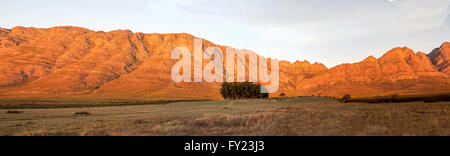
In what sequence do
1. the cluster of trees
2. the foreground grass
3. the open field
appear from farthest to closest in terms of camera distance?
the cluster of trees
the foreground grass
the open field

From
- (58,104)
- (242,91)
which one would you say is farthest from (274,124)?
(242,91)

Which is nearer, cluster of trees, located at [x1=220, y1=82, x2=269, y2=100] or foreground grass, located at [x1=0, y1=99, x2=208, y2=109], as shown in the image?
foreground grass, located at [x1=0, y1=99, x2=208, y2=109]

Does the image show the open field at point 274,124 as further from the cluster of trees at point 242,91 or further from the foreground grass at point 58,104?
the cluster of trees at point 242,91

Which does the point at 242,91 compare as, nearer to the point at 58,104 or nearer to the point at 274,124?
the point at 58,104

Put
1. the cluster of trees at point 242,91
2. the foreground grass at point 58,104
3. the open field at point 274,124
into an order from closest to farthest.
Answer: the open field at point 274,124
the foreground grass at point 58,104
the cluster of trees at point 242,91

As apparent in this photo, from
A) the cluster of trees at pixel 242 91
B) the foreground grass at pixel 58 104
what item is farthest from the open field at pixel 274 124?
the cluster of trees at pixel 242 91

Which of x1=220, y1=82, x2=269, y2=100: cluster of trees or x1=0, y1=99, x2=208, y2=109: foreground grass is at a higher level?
x1=220, y1=82, x2=269, y2=100: cluster of trees

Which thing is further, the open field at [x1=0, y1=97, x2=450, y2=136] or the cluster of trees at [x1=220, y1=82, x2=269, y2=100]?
the cluster of trees at [x1=220, y1=82, x2=269, y2=100]

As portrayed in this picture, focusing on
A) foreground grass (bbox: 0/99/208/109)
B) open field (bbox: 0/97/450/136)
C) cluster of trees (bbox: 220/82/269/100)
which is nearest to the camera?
open field (bbox: 0/97/450/136)

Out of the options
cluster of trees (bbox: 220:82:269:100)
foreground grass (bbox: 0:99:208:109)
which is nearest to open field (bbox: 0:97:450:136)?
foreground grass (bbox: 0:99:208:109)

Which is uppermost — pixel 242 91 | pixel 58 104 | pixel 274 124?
pixel 274 124

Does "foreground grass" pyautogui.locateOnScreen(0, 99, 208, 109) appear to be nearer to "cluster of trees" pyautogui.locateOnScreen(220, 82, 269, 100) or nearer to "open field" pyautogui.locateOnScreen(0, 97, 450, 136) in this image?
"cluster of trees" pyautogui.locateOnScreen(220, 82, 269, 100)

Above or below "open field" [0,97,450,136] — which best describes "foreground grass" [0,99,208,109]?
below
